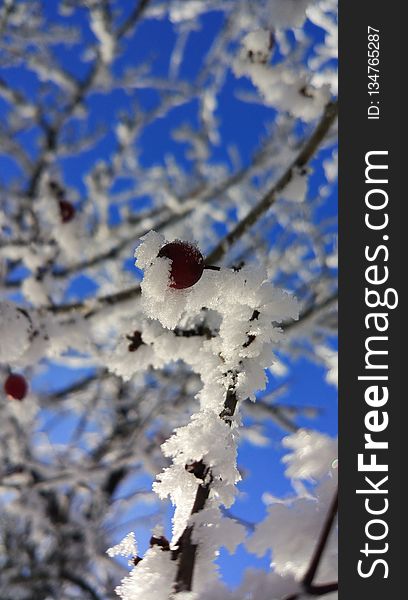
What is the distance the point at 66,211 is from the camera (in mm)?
2648

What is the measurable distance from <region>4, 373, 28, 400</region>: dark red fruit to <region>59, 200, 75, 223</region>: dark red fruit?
34.0 inches

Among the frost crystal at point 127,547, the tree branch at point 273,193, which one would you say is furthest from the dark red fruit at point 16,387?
the frost crystal at point 127,547

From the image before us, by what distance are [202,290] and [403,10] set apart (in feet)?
4.46

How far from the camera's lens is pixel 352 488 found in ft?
2.78

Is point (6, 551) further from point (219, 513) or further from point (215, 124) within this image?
point (219, 513)

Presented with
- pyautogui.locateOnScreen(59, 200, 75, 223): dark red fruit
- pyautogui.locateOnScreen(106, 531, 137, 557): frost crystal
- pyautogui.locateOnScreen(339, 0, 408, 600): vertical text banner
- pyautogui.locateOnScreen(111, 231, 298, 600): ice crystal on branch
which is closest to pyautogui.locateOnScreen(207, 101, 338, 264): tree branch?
pyautogui.locateOnScreen(339, 0, 408, 600): vertical text banner

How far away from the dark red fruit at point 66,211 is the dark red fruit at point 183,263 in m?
1.91

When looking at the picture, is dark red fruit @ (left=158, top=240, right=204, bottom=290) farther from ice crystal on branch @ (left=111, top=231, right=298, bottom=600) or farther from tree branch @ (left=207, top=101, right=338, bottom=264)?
tree branch @ (left=207, top=101, right=338, bottom=264)

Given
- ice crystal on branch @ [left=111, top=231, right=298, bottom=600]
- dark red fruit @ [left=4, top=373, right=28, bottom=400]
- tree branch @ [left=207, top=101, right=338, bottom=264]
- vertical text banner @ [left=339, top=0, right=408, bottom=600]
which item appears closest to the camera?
ice crystal on branch @ [left=111, top=231, right=298, bottom=600]

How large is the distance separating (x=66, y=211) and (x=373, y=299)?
1.80 m

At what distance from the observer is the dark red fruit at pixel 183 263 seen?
84 centimetres

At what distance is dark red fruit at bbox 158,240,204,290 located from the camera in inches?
33.0

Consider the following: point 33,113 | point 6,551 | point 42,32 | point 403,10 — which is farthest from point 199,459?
point 6,551

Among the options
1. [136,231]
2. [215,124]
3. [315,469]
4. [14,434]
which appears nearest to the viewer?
Result: [315,469]
